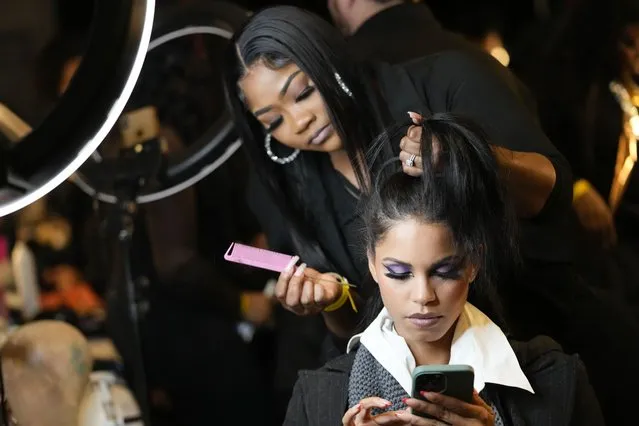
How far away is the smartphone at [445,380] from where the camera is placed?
78 centimetres

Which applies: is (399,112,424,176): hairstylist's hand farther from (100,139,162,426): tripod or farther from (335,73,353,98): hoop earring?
(100,139,162,426): tripod

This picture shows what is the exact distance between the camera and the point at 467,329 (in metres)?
0.89

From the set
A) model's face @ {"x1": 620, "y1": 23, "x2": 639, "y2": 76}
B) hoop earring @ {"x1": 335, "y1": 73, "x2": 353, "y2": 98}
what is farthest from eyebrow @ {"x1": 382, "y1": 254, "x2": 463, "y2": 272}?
model's face @ {"x1": 620, "y1": 23, "x2": 639, "y2": 76}

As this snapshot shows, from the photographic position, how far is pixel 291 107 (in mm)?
975

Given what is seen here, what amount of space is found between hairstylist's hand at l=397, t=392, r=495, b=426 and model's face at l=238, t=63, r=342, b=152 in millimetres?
312

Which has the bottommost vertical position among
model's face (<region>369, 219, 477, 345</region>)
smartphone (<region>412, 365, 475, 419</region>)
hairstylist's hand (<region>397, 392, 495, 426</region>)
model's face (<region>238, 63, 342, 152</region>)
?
hairstylist's hand (<region>397, 392, 495, 426</region>)

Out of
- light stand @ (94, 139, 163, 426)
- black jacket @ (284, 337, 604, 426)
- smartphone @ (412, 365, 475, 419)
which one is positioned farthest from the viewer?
light stand @ (94, 139, 163, 426)

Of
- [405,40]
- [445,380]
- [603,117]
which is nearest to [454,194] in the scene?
[445,380]

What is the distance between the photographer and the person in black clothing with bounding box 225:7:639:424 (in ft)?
3.18

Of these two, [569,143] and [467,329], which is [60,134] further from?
[569,143]

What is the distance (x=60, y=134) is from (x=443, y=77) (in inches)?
16.8

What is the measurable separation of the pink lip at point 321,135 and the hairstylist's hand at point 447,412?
0.31m

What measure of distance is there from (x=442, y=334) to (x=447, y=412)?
0.09 meters

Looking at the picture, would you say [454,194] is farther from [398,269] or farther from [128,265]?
[128,265]
